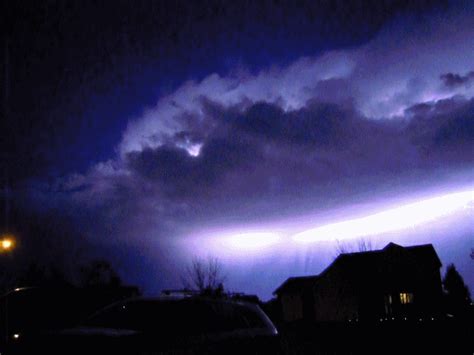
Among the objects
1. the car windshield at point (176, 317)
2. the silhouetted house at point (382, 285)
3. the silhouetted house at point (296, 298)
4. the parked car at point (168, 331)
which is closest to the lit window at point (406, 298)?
the silhouetted house at point (382, 285)

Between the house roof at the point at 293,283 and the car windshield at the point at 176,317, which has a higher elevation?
the car windshield at the point at 176,317

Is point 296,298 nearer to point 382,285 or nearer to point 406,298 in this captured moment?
point 382,285

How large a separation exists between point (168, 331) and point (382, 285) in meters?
32.3

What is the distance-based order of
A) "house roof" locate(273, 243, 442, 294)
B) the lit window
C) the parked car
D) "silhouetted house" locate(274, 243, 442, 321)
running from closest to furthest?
the parked car < "silhouetted house" locate(274, 243, 442, 321) < the lit window < "house roof" locate(273, 243, 442, 294)

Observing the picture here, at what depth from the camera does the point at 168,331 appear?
4.32m

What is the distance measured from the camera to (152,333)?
163 inches

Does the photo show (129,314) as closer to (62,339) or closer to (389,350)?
(62,339)

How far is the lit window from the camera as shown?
32625mm

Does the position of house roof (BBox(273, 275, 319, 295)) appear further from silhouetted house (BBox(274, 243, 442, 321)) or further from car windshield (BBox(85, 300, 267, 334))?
car windshield (BBox(85, 300, 267, 334))

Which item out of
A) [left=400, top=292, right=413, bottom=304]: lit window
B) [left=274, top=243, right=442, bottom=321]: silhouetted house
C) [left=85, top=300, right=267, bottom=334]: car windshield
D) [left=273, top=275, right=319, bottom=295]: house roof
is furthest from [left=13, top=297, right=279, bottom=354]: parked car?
[left=273, top=275, right=319, bottom=295]: house roof

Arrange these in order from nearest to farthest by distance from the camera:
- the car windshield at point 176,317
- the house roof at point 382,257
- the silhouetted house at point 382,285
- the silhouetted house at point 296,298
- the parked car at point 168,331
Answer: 1. the parked car at point 168,331
2. the car windshield at point 176,317
3. the silhouetted house at point 382,285
4. the house roof at point 382,257
5. the silhouetted house at point 296,298

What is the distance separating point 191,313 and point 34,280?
179 feet

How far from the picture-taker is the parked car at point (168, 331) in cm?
391

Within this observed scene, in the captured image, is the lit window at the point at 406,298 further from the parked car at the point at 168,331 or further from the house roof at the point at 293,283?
the parked car at the point at 168,331
